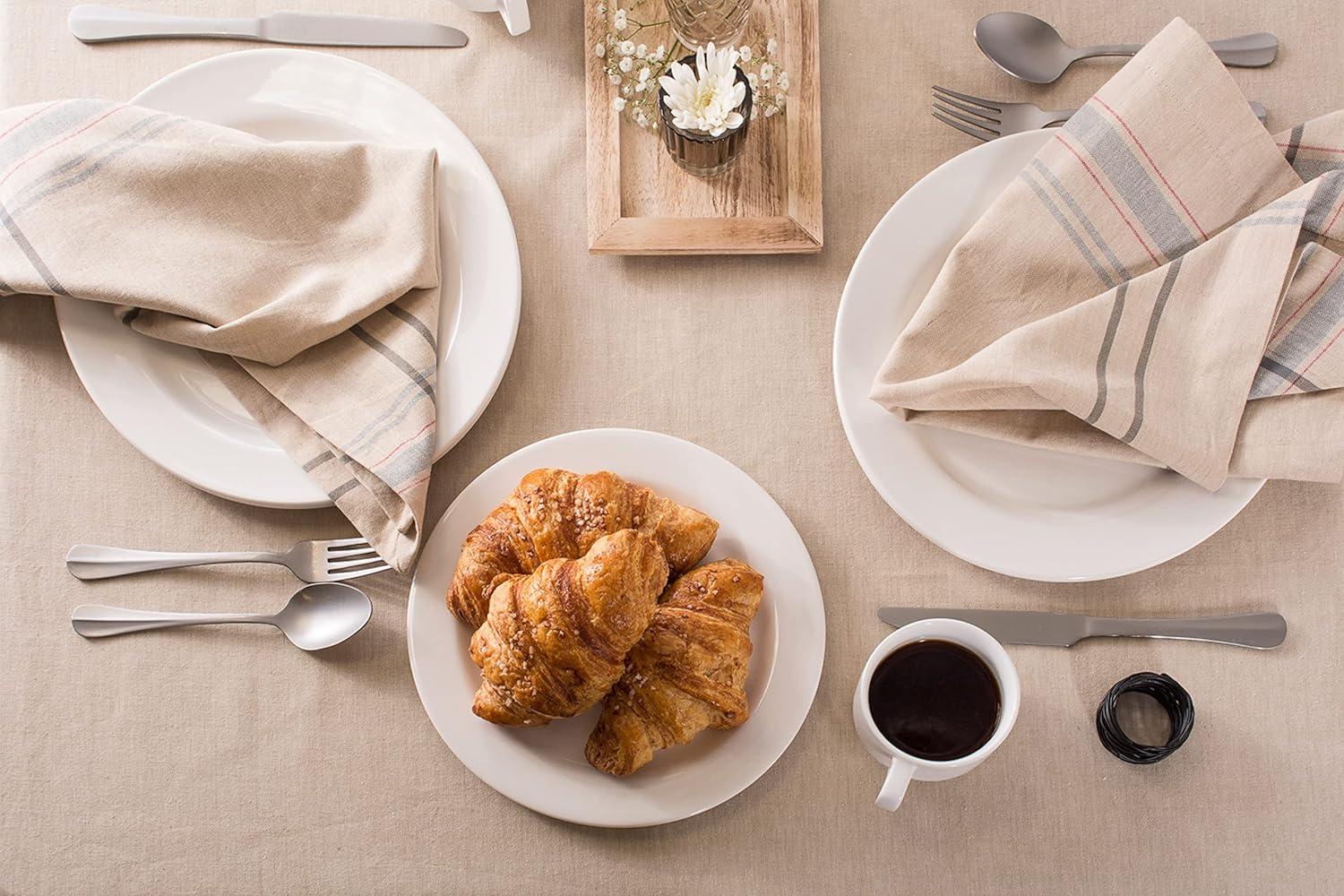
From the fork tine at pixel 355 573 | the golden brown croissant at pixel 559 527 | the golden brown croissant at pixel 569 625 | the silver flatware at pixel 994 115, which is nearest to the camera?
the golden brown croissant at pixel 569 625

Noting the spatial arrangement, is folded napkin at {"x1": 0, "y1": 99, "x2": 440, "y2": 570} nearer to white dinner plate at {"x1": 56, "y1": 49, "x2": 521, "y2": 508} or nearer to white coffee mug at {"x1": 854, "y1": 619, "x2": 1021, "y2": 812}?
white dinner plate at {"x1": 56, "y1": 49, "x2": 521, "y2": 508}

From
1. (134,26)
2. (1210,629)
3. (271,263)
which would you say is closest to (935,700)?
(1210,629)

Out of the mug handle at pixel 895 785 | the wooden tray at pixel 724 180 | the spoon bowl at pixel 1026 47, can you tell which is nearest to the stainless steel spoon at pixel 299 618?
the wooden tray at pixel 724 180

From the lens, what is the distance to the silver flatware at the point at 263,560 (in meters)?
1.28

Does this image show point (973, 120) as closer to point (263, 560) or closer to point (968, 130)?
point (968, 130)

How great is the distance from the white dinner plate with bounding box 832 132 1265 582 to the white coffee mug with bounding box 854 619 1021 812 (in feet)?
0.42

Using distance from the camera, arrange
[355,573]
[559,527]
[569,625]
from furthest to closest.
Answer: [355,573]
[559,527]
[569,625]

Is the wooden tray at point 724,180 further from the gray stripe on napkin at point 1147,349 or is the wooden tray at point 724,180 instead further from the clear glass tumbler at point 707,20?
the gray stripe on napkin at point 1147,349

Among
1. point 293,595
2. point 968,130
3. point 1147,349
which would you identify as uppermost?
point 968,130

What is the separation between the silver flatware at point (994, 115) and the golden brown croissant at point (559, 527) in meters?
0.70

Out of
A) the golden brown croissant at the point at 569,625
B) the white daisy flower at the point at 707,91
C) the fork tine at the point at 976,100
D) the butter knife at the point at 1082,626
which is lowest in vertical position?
the butter knife at the point at 1082,626

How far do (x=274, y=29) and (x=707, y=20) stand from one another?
621mm

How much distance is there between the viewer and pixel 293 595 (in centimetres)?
130

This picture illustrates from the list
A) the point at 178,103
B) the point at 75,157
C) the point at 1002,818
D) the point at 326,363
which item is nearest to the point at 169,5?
the point at 178,103
